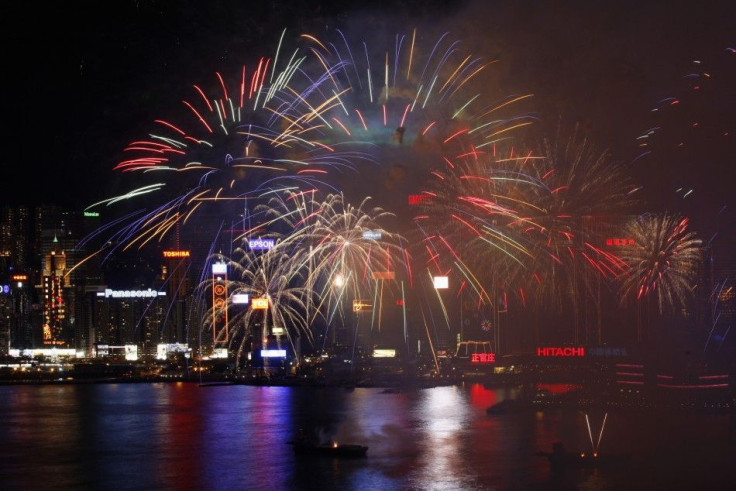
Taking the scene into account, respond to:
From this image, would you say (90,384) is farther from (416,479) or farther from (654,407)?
(416,479)

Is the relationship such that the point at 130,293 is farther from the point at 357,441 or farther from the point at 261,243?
the point at 357,441

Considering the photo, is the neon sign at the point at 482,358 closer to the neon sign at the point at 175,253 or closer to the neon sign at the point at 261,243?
the neon sign at the point at 261,243

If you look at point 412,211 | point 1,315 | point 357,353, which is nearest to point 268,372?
point 357,353

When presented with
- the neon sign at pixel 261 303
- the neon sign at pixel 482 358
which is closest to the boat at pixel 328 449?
the neon sign at pixel 261 303

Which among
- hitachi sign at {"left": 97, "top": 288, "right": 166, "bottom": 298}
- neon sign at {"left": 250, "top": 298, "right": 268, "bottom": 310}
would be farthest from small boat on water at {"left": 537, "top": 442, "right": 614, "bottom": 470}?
hitachi sign at {"left": 97, "top": 288, "right": 166, "bottom": 298}

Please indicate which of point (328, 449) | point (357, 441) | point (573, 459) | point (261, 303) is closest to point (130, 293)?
point (261, 303)

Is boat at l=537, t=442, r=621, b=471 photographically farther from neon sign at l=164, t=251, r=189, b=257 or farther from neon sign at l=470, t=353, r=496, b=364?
neon sign at l=164, t=251, r=189, b=257
